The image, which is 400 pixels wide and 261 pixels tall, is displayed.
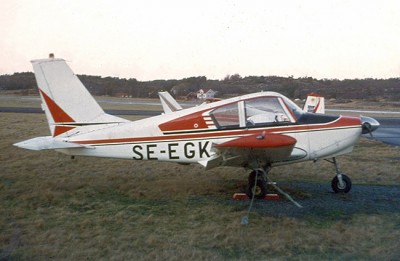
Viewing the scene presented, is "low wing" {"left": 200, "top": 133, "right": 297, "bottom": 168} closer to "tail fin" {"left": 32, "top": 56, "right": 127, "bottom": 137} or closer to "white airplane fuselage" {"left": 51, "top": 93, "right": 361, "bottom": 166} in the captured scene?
"white airplane fuselage" {"left": 51, "top": 93, "right": 361, "bottom": 166}

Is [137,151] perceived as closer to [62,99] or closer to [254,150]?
[62,99]

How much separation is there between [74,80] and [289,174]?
213 inches

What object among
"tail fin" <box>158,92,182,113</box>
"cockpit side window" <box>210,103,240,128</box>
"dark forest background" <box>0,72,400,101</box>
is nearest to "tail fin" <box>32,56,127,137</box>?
"cockpit side window" <box>210,103,240,128</box>

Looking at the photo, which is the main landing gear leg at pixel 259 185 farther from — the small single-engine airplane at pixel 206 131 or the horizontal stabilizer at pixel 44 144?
the horizontal stabilizer at pixel 44 144

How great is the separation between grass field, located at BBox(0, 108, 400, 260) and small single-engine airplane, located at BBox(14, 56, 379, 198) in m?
0.82

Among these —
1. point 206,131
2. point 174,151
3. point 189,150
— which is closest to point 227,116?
point 206,131

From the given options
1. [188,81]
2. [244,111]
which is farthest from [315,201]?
[188,81]

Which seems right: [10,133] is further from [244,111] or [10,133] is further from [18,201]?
[244,111]

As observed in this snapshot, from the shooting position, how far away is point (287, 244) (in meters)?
4.96

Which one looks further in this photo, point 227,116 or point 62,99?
point 62,99

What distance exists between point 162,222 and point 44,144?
2893 millimetres

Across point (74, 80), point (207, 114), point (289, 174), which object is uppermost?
point (74, 80)

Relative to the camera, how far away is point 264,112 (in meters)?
7.21

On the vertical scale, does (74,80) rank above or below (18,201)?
above
